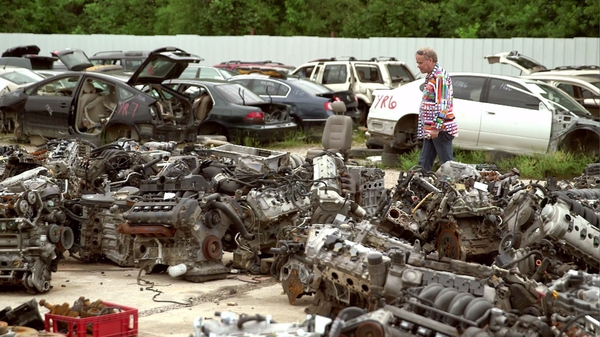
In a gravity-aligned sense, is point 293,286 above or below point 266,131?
below

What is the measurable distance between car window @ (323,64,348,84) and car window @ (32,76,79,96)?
8.23m

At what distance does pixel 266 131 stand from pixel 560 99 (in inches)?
232

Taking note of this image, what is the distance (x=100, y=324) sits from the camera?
7.12m

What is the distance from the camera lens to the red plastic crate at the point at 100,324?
7.04m

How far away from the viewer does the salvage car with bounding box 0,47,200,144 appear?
18.0 meters

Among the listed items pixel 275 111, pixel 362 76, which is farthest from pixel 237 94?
pixel 362 76

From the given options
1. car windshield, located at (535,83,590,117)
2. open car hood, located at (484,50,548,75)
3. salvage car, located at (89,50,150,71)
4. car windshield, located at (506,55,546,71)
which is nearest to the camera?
car windshield, located at (535,83,590,117)

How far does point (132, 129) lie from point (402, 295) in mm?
12296

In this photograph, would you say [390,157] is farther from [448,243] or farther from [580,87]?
[448,243]

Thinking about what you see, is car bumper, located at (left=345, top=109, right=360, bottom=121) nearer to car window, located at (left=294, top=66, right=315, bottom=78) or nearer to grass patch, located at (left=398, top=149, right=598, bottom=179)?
car window, located at (left=294, top=66, right=315, bottom=78)

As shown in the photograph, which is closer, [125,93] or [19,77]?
[125,93]

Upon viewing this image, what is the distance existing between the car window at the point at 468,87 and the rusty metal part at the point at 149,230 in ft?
30.1

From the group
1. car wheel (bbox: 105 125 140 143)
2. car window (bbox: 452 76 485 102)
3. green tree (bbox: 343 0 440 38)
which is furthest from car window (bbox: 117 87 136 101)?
green tree (bbox: 343 0 440 38)

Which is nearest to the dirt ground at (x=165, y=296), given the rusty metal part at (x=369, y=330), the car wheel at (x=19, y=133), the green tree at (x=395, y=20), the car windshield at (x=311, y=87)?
the rusty metal part at (x=369, y=330)
